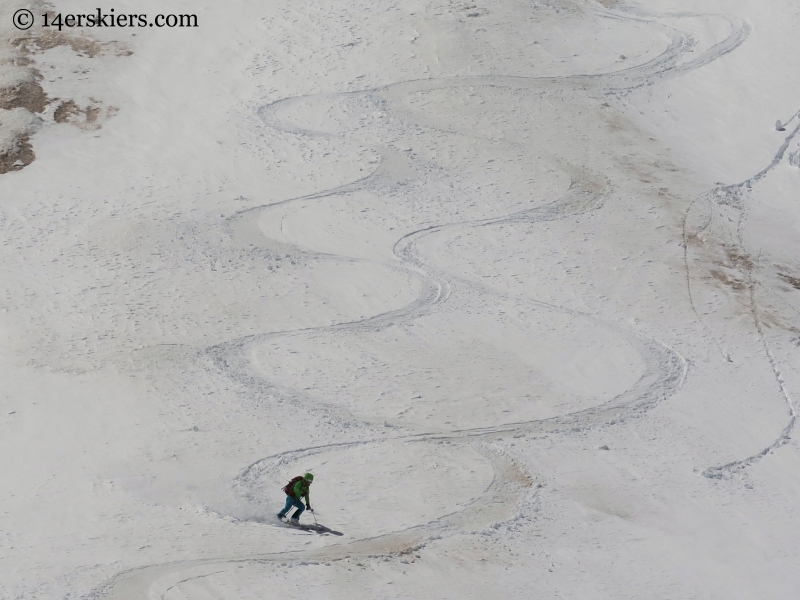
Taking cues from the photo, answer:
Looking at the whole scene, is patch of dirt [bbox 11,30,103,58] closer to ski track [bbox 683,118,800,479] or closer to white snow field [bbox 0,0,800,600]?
white snow field [bbox 0,0,800,600]

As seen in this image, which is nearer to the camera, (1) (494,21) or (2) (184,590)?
(2) (184,590)

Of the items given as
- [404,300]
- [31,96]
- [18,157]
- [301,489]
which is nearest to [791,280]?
[404,300]

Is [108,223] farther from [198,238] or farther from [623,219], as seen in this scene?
[623,219]

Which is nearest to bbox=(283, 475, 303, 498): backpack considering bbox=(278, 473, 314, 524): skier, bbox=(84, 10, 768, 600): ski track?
bbox=(278, 473, 314, 524): skier

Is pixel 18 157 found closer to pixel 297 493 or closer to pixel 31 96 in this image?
pixel 31 96

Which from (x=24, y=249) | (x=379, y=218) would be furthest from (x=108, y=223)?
(x=379, y=218)
